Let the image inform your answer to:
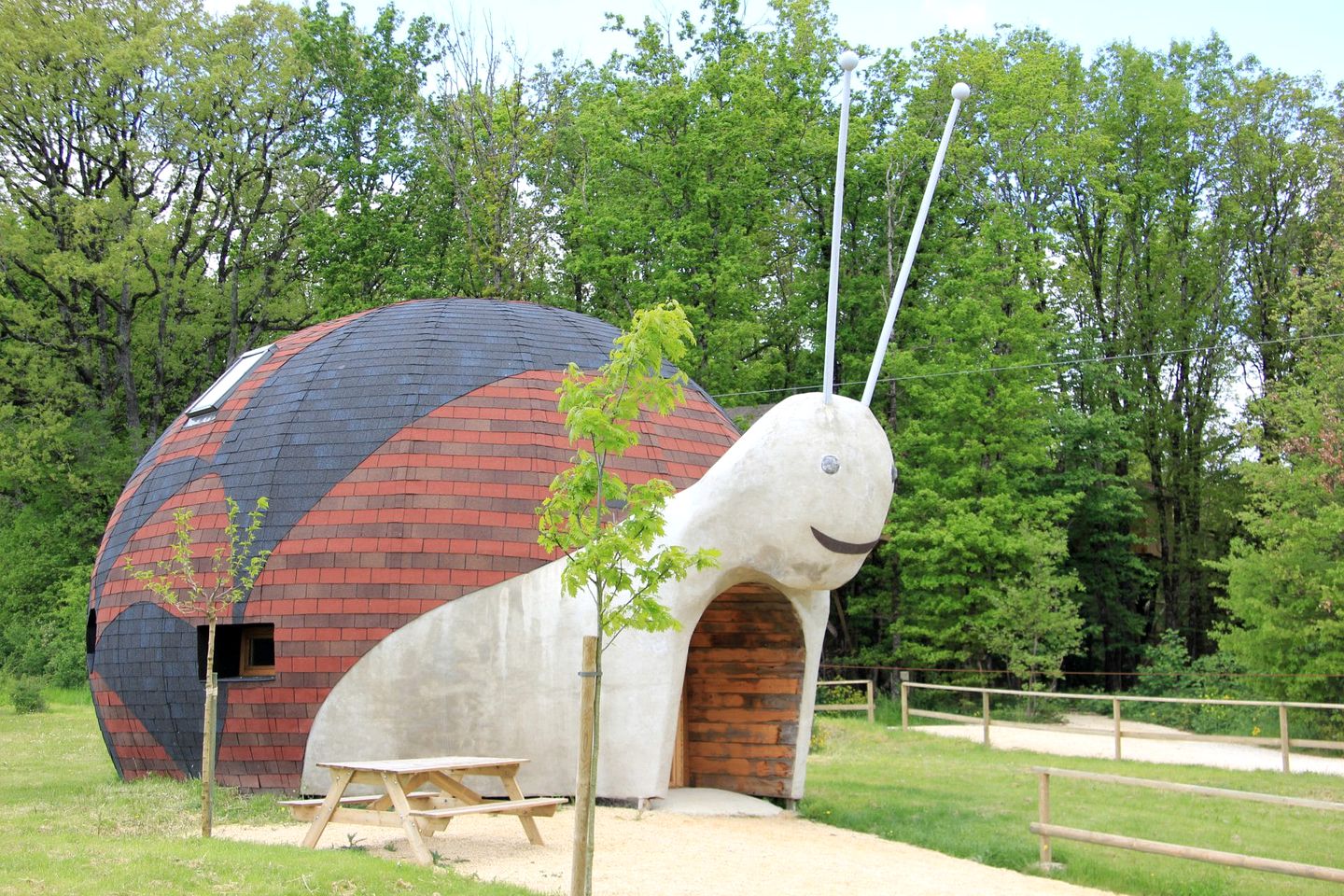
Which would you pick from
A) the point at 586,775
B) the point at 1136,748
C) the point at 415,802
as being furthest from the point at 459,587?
the point at 1136,748

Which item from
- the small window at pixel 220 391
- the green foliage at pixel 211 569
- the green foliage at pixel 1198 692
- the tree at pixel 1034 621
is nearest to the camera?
the green foliage at pixel 211 569

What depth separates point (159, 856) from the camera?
8.45 meters

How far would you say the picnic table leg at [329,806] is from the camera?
383 inches

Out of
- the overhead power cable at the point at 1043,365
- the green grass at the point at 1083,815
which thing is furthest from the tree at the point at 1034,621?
the green grass at the point at 1083,815

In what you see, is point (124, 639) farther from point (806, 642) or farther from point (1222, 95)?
point (1222, 95)

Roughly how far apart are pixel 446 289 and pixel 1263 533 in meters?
19.7

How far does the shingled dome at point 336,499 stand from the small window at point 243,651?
2 cm

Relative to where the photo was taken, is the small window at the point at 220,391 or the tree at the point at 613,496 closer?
the tree at the point at 613,496

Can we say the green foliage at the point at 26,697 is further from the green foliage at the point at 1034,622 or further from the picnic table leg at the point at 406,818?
the green foliage at the point at 1034,622

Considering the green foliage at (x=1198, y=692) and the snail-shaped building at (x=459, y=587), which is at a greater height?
the snail-shaped building at (x=459, y=587)

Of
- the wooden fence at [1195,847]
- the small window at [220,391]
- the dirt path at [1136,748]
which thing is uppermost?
the small window at [220,391]

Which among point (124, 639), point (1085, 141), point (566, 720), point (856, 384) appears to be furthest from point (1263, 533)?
point (124, 639)

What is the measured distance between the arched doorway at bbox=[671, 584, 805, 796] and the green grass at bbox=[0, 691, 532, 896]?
4179mm

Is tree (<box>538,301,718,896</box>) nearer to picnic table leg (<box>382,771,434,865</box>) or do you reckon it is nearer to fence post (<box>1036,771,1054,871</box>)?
picnic table leg (<box>382,771,434,865</box>)
